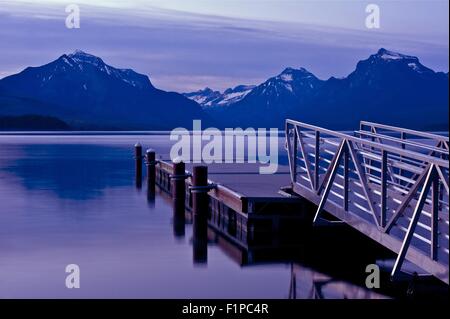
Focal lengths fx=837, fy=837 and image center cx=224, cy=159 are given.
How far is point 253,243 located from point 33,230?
5.86 m

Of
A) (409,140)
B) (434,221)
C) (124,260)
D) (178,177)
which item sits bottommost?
(124,260)

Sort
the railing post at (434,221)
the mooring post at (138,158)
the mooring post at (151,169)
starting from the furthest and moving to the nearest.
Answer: the mooring post at (138,158)
the mooring post at (151,169)
the railing post at (434,221)

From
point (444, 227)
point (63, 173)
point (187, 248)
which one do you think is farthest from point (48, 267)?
point (63, 173)

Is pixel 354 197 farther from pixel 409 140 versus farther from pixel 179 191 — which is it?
pixel 179 191

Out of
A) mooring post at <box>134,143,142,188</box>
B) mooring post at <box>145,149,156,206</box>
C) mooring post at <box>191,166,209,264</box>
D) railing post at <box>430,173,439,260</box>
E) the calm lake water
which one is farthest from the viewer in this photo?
mooring post at <box>134,143,142,188</box>

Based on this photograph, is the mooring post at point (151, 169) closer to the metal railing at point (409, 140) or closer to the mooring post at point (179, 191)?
the mooring post at point (179, 191)

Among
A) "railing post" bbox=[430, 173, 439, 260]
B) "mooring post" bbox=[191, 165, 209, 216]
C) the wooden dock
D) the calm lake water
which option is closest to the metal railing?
the wooden dock

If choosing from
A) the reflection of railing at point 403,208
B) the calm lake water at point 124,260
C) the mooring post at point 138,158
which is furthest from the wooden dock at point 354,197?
the mooring post at point 138,158

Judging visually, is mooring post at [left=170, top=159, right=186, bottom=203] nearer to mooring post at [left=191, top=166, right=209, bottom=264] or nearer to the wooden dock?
the wooden dock

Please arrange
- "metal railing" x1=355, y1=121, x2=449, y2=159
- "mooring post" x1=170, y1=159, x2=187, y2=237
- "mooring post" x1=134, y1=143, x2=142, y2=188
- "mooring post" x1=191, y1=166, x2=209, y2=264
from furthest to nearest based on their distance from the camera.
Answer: "mooring post" x1=134, y1=143, x2=142, y2=188 → "mooring post" x1=170, y1=159, x2=187, y2=237 → "mooring post" x1=191, y1=166, x2=209, y2=264 → "metal railing" x1=355, y1=121, x2=449, y2=159

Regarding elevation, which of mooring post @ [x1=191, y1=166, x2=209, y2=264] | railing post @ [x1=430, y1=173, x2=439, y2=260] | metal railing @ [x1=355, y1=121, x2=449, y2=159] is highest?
metal railing @ [x1=355, y1=121, x2=449, y2=159]

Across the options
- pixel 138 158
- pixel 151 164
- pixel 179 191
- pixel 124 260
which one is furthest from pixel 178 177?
pixel 138 158

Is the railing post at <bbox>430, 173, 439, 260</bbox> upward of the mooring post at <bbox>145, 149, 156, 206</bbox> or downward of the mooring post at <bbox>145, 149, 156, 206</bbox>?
upward
